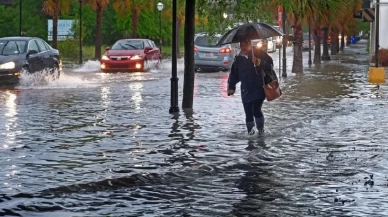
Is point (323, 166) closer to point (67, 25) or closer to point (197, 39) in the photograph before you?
point (197, 39)

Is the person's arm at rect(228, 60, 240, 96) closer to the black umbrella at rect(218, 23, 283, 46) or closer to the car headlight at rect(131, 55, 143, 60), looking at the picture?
the black umbrella at rect(218, 23, 283, 46)

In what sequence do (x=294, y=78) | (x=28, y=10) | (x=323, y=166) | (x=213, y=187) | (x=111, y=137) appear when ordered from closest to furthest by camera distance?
(x=213, y=187) → (x=323, y=166) → (x=111, y=137) → (x=294, y=78) → (x=28, y=10)

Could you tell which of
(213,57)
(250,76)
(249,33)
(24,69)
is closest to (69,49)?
(213,57)

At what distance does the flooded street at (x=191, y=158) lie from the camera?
8.87m

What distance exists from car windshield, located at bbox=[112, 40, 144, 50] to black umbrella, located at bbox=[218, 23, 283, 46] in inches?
887

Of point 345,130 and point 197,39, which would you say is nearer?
point 345,130

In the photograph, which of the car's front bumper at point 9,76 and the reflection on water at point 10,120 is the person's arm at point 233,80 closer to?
the reflection on water at point 10,120

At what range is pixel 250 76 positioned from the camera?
45.6 feet

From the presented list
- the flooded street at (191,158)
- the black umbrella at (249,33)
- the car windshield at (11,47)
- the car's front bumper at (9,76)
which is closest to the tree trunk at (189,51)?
the flooded street at (191,158)

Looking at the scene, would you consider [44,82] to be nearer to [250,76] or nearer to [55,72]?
[55,72]

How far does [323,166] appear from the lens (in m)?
11.3

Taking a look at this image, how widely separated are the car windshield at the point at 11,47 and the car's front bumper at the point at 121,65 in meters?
9.22

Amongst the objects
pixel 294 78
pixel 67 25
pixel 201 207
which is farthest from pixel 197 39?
pixel 67 25

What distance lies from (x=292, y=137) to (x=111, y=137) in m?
2.84
